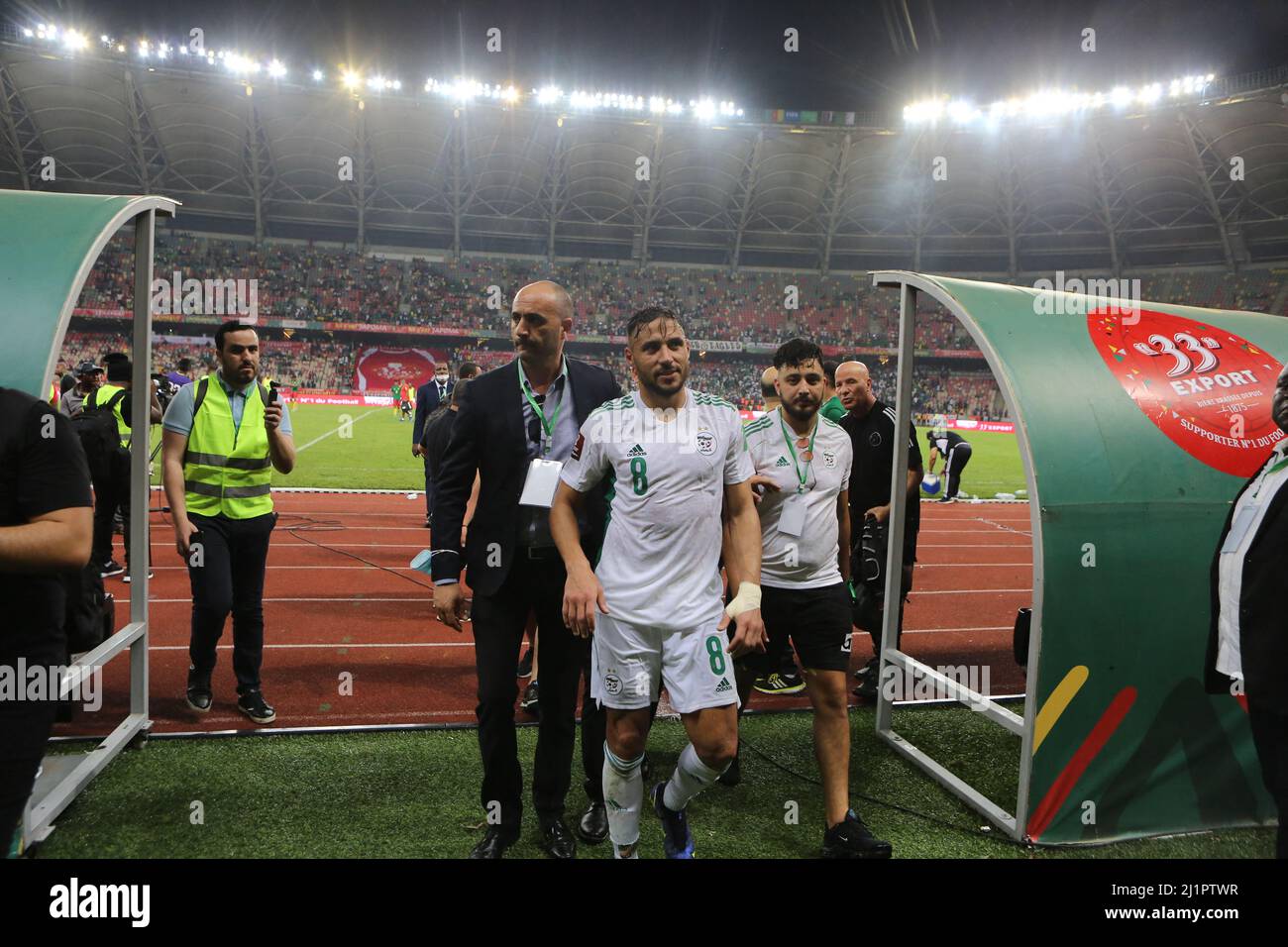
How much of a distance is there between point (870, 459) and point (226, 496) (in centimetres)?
414

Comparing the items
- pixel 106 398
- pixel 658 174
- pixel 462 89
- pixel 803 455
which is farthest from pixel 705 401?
pixel 658 174

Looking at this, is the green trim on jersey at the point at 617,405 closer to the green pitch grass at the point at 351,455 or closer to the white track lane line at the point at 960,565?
the white track lane line at the point at 960,565

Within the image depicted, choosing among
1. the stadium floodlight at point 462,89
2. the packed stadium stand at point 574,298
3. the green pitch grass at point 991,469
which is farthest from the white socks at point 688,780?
the stadium floodlight at point 462,89

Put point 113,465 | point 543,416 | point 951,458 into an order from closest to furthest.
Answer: point 543,416 → point 113,465 → point 951,458

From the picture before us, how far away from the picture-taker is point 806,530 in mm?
3777

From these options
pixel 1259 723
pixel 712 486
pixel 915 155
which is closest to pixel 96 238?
pixel 712 486

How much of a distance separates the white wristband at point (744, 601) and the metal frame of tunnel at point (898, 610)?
1.33m

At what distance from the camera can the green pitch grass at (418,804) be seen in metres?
3.39

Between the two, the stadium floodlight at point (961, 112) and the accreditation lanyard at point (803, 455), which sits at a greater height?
the stadium floodlight at point (961, 112)

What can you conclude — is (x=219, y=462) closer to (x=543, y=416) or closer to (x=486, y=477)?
(x=486, y=477)

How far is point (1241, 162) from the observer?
35875mm
